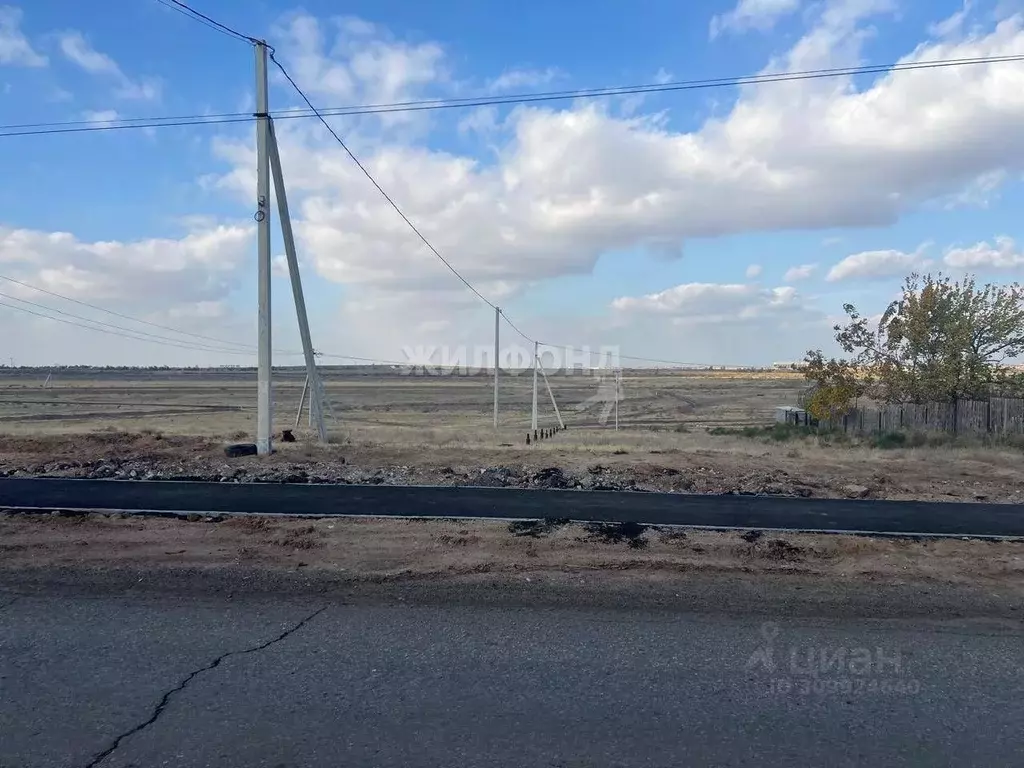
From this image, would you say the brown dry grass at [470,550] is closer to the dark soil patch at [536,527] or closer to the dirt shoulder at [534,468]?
the dark soil patch at [536,527]

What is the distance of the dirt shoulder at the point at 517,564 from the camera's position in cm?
729

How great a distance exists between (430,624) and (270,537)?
12.2 feet

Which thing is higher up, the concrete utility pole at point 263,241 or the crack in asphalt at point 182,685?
the concrete utility pole at point 263,241

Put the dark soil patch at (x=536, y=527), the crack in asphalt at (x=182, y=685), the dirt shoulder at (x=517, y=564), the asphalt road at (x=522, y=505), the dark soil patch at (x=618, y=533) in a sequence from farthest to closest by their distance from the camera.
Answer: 1. the asphalt road at (x=522, y=505)
2. the dark soil patch at (x=536, y=527)
3. the dark soil patch at (x=618, y=533)
4. the dirt shoulder at (x=517, y=564)
5. the crack in asphalt at (x=182, y=685)

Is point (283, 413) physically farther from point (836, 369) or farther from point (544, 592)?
point (544, 592)

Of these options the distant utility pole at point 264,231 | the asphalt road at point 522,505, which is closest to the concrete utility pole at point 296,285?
the distant utility pole at point 264,231

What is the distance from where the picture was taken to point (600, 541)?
9.44 m

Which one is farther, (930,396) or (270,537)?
(930,396)

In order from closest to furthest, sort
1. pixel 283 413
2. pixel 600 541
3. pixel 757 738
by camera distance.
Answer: pixel 757 738, pixel 600 541, pixel 283 413

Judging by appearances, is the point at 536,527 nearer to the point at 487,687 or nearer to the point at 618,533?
the point at 618,533

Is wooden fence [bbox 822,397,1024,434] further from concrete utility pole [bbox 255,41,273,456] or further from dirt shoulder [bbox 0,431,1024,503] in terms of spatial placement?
concrete utility pole [bbox 255,41,273,456]

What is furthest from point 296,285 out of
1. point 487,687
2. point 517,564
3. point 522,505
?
point 487,687

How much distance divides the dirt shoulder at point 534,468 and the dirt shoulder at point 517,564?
449 cm

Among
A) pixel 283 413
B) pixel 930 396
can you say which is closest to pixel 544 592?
pixel 930 396
